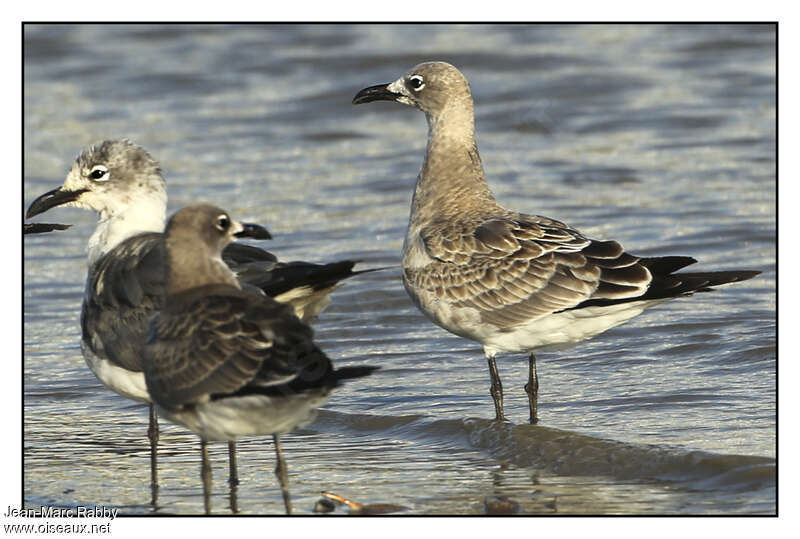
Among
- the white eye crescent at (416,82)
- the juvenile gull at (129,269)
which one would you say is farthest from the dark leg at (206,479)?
the white eye crescent at (416,82)

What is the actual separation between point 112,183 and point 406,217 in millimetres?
6244

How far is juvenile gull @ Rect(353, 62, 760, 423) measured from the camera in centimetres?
822

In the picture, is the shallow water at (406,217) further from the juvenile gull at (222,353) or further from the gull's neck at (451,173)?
the gull's neck at (451,173)

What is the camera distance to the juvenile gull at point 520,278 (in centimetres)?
822

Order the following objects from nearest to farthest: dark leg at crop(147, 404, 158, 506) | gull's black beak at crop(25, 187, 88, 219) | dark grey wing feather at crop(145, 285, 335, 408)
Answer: dark grey wing feather at crop(145, 285, 335, 408) < dark leg at crop(147, 404, 158, 506) < gull's black beak at crop(25, 187, 88, 219)

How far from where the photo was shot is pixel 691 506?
23.1ft

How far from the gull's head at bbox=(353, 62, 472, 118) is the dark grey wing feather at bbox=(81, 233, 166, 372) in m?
2.73

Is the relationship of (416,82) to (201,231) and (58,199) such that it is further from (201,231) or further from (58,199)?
(201,231)

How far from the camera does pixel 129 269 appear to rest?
768cm

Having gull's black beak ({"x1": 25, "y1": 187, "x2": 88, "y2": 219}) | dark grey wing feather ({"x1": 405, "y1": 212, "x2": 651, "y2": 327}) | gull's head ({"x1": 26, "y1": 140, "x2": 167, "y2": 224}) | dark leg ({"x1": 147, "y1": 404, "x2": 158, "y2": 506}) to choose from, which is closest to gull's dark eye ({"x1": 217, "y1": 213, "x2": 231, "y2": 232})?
dark leg ({"x1": 147, "y1": 404, "x2": 158, "y2": 506})

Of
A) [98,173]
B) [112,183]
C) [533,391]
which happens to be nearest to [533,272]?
[533,391]

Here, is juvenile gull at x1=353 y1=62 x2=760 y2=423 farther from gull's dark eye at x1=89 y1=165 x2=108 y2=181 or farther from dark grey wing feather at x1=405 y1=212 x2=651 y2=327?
gull's dark eye at x1=89 y1=165 x2=108 y2=181

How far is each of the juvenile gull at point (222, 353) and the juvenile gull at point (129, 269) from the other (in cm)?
60

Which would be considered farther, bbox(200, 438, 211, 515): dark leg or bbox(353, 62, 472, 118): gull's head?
bbox(353, 62, 472, 118): gull's head
